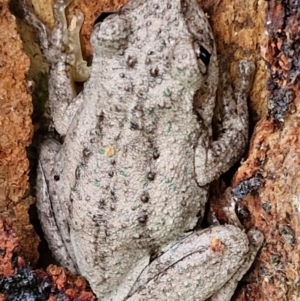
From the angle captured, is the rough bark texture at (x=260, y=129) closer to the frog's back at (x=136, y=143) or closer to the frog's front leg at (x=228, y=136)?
the frog's front leg at (x=228, y=136)

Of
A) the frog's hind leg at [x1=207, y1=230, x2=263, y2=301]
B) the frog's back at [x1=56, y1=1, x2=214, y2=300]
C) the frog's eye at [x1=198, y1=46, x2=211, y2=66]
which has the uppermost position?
the frog's eye at [x1=198, y1=46, x2=211, y2=66]

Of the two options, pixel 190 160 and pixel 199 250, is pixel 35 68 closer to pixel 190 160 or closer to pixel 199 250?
→ pixel 190 160

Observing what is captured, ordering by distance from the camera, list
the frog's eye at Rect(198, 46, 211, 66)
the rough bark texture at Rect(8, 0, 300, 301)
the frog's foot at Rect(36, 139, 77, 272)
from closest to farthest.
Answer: the rough bark texture at Rect(8, 0, 300, 301) < the frog's eye at Rect(198, 46, 211, 66) < the frog's foot at Rect(36, 139, 77, 272)

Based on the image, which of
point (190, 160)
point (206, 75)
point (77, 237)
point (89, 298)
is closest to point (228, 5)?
point (206, 75)

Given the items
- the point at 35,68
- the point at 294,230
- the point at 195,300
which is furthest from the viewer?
the point at 35,68

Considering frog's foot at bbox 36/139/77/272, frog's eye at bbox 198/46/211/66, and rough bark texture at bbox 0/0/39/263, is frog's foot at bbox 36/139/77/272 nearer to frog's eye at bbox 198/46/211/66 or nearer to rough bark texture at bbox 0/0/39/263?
rough bark texture at bbox 0/0/39/263

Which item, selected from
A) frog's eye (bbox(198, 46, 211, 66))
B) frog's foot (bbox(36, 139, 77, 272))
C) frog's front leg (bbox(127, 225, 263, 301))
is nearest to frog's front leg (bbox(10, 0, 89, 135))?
frog's foot (bbox(36, 139, 77, 272))

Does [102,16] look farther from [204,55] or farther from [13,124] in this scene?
[13,124]

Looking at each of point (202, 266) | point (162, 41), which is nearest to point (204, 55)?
point (162, 41)
